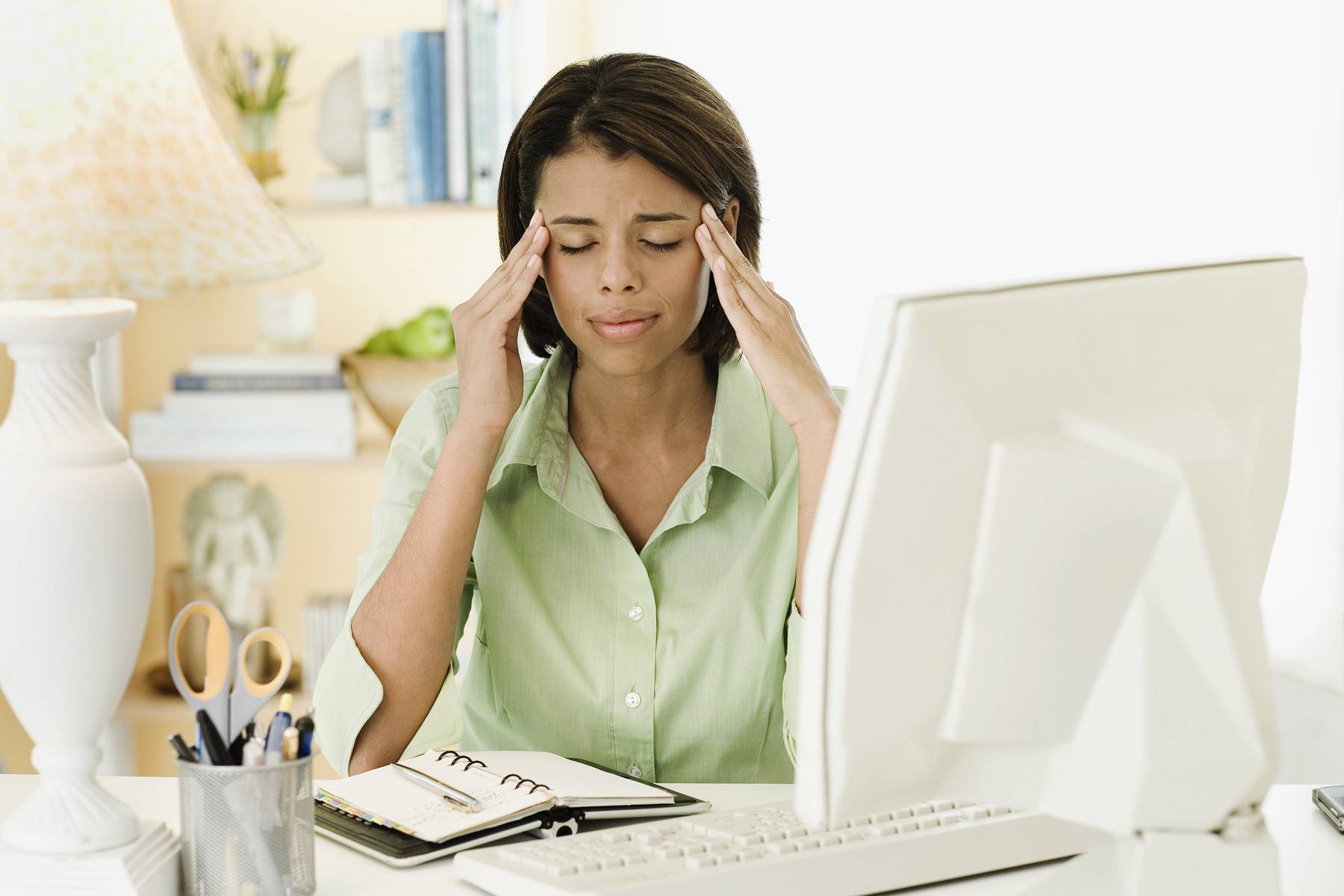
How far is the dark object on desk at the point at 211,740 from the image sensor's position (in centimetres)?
94

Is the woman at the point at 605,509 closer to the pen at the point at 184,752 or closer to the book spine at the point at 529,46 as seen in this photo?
the pen at the point at 184,752

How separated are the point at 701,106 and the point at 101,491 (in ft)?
2.56

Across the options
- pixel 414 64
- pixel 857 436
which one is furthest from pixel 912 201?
pixel 857 436

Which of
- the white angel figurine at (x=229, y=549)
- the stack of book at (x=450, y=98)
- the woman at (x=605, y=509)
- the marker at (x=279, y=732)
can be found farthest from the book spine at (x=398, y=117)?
the marker at (x=279, y=732)

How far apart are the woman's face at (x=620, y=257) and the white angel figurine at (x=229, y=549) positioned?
1.40m

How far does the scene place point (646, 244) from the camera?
4.76 feet

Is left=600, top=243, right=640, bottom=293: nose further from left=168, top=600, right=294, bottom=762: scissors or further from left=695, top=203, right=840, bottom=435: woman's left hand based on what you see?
left=168, top=600, right=294, bottom=762: scissors

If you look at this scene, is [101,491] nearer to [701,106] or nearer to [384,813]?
[384,813]

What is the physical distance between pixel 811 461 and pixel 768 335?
0.15 meters

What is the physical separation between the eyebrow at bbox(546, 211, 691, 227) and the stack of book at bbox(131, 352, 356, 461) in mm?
1169

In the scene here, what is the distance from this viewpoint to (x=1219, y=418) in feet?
2.56

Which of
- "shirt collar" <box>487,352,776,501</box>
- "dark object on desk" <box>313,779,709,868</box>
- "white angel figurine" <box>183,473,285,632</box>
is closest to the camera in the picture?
"dark object on desk" <box>313,779,709,868</box>

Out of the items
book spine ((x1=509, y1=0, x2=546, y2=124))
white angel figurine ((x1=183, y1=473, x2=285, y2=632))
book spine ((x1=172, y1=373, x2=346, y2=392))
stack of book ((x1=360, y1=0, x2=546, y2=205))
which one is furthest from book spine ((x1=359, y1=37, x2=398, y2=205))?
white angel figurine ((x1=183, y1=473, x2=285, y2=632))

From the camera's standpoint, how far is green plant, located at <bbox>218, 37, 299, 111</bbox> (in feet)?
8.40
